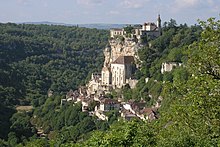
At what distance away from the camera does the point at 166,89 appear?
14445 millimetres

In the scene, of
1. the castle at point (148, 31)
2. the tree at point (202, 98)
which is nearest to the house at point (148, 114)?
the castle at point (148, 31)

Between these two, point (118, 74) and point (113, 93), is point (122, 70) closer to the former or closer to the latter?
point (118, 74)

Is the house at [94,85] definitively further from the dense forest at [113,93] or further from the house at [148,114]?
the house at [148,114]

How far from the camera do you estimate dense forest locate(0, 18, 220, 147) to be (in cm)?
1315

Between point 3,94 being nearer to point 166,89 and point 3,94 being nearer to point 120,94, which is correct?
point 120,94

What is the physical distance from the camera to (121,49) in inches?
2837

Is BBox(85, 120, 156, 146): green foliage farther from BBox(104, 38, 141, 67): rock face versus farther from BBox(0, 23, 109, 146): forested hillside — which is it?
BBox(104, 38, 141, 67): rock face

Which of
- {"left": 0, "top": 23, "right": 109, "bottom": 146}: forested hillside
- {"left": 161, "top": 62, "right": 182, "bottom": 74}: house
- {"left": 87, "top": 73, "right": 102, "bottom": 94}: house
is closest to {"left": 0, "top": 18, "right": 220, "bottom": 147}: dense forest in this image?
{"left": 0, "top": 23, "right": 109, "bottom": 146}: forested hillside

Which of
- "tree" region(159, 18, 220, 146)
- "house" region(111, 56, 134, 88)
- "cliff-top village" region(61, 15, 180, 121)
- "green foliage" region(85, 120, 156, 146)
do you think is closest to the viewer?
"tree" region(159, 18, 220, 146)

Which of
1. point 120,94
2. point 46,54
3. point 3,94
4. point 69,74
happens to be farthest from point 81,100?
point 46,54

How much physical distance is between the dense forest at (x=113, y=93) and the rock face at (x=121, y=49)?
2213mm

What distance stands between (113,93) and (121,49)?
33.2 ft

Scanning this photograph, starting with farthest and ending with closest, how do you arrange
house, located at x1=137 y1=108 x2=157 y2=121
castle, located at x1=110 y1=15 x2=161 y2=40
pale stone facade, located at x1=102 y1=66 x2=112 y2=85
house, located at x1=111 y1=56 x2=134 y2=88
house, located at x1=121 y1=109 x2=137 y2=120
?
castle, located at x1=110 y1=15 x2=161 y2=40
pale stone facade, located at x1=102 y1=66 x2=112 y2=85
house, located at x1=111 y1=56 x2=134 y2=88
house, located at x1=121 y1=109 x2=137 y2=120
house, located at x1=137 y1=108 x2=157 y2=121

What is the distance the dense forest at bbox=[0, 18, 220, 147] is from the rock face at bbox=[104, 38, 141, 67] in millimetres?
2213
